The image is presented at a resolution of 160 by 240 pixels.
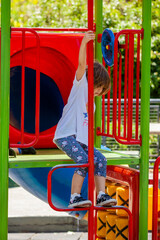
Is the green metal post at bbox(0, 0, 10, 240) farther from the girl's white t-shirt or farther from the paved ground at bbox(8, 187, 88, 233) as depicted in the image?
the paved ground at bbox(8, 187, 88, 233)

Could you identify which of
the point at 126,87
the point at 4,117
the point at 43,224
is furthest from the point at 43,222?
the point at 4,117

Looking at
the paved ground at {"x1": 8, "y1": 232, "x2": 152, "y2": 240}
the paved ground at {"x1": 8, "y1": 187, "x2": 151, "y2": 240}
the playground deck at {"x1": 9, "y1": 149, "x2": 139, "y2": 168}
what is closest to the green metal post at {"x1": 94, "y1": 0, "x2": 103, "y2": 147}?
the playground deck at {"x1": 9, "y1": 149, "x2": 139, "y2": 168}

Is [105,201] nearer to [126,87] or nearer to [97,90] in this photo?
[97,90]

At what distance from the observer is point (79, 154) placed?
3.84 meters

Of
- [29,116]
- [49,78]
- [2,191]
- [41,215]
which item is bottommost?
[41,215]

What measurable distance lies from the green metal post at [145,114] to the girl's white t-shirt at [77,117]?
42 cm

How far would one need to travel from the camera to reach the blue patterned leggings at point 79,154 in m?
3.84

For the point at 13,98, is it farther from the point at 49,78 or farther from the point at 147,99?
the point at 147,99

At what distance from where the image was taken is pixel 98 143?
5.08 metres

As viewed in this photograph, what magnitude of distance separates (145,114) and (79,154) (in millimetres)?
594

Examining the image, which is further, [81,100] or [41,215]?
[41,215]

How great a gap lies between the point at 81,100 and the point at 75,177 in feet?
1.82

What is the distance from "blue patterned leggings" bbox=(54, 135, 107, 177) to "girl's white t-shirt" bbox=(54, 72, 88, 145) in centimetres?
4

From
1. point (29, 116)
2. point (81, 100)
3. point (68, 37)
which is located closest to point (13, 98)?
point (29, 116)
